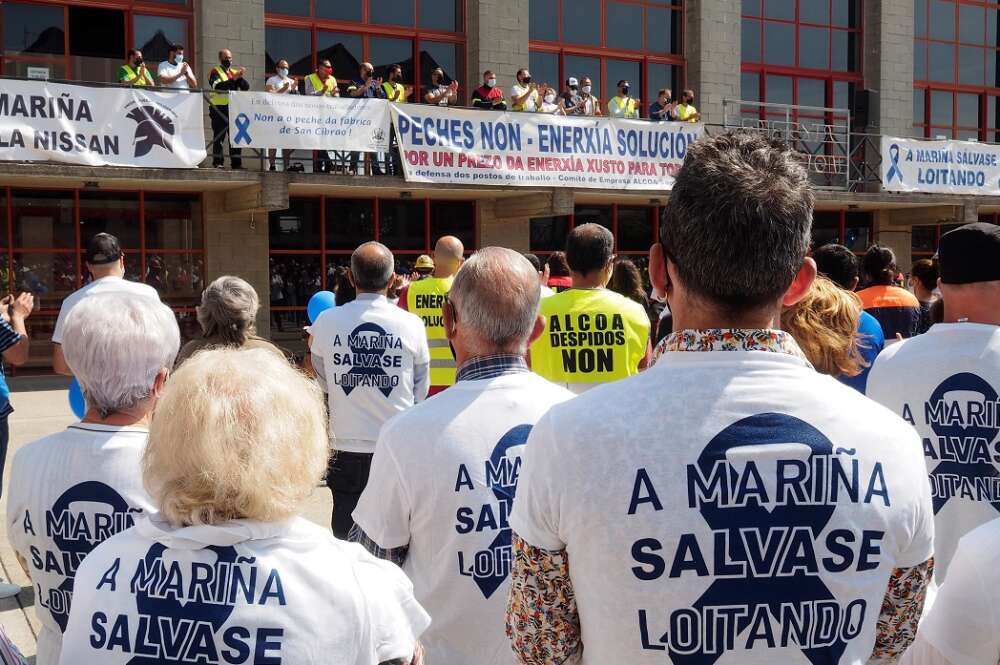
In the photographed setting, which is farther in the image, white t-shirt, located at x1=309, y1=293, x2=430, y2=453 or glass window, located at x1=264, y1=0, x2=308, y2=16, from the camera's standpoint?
glass window, located at x1=264, y1=0, x2=308, y2=16

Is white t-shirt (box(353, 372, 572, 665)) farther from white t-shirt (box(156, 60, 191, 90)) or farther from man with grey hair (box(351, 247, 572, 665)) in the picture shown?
white t-shirt (box(156, 60, 191, 90))

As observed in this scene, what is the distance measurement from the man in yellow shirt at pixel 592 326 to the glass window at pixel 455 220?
13.9 metres

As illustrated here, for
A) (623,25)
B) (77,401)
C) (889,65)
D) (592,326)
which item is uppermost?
(623,25)

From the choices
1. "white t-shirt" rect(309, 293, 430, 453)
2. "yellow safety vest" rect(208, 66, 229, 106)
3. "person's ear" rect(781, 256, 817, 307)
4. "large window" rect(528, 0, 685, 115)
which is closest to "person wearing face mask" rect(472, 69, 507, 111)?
"large window" rect(528, 0, 685, 115)

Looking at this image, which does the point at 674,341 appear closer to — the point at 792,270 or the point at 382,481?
the point at 792,270

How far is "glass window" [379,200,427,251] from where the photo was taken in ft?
61.9

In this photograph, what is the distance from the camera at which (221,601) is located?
5.77ft

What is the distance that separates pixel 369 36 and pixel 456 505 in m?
17.4

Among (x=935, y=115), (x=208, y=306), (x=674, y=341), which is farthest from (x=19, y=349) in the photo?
(x=935, y=115)

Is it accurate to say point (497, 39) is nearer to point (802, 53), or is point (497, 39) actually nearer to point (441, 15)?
point (441, 15)

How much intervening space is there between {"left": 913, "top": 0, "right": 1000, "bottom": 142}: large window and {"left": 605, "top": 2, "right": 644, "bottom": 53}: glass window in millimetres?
7876

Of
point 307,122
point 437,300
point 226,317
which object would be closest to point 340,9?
point 307,122

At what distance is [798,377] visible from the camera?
5.49 ft

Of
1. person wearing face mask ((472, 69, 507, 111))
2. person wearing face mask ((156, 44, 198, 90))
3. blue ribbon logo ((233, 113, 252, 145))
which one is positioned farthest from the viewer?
person wearing face mask ((472, 69, 507, 111))
